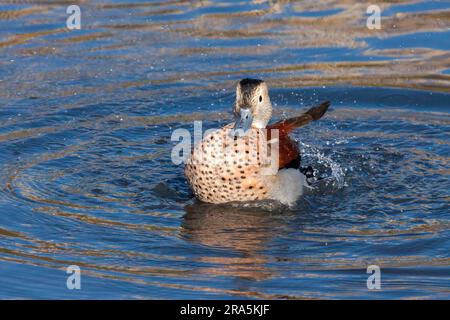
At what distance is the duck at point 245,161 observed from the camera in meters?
7.08

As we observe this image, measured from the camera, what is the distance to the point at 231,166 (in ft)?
23.2

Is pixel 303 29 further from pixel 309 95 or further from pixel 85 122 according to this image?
pixel 85 122

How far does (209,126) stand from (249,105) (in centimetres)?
177

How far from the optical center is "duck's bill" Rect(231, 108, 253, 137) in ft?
23.3

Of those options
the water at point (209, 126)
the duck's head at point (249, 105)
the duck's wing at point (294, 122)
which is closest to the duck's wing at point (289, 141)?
the duck's wing at point (294, 122)

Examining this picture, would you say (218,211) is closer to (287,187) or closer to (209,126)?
(287,187)

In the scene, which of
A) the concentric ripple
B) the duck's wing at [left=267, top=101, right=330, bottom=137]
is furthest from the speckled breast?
the duck's wing at [left=267, top=101, right=330, bottom=137]

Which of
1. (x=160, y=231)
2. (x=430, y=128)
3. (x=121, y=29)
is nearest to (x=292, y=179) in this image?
(x=160, y=231)

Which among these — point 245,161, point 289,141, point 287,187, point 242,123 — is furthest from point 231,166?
point 289,141

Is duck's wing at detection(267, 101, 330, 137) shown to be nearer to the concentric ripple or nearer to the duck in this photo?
the duck

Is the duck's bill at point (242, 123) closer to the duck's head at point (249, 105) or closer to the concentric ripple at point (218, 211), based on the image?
the duck's head at point (249, 105)

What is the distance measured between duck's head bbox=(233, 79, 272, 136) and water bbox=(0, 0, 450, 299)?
1.86 ft

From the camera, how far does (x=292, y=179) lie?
24.1ft

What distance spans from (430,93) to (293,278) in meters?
4.14
